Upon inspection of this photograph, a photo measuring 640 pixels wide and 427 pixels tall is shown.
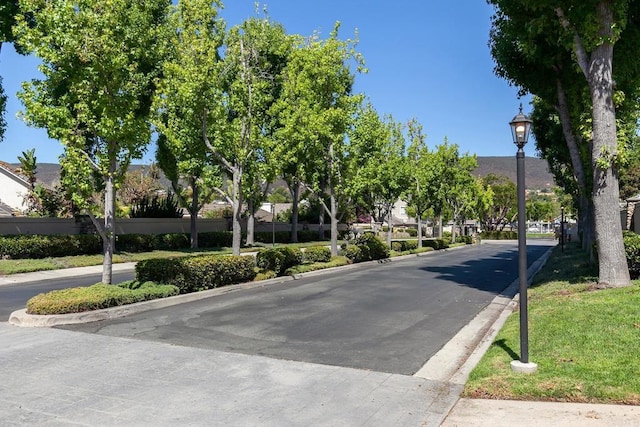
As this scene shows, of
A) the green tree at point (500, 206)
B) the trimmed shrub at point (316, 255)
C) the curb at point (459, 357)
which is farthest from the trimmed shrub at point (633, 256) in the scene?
the green tree at point (500, 206)

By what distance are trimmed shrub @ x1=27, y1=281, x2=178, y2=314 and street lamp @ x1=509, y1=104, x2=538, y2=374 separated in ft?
26.0

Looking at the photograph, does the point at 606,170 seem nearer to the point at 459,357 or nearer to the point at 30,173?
the point at 459,357

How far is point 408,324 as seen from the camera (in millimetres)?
10219

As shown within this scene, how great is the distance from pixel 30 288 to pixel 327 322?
34.7ft

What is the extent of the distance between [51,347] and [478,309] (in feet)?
29.4

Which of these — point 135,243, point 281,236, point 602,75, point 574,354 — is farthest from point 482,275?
point 281,236

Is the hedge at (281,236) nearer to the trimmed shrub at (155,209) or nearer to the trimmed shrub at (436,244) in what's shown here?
the trimmed shrub at (155,209)

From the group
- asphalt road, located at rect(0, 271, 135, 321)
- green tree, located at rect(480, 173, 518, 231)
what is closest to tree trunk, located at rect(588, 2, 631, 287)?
asphalt road, located at rect(0, 271, 135, 321)

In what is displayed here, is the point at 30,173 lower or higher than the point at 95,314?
higher

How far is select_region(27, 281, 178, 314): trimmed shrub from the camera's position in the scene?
10.0 metres

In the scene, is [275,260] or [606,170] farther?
[275,260]

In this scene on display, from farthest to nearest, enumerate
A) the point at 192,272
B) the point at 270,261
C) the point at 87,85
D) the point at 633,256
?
1. the point at 270,261
2. the point at 192,272
3. the point at 633,256
4. the point at 87,85

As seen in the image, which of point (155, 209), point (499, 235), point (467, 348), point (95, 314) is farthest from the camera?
point (499, 235)

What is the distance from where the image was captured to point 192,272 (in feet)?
42.9
